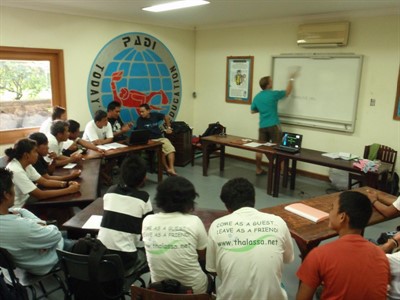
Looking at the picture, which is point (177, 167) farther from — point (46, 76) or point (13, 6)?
point (13, 6)

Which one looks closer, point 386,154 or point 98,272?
point 98,272

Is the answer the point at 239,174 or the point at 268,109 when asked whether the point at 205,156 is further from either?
the point at 268,109

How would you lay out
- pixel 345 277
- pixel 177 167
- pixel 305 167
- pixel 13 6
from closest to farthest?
pixel 345 277 → pixel 13 6 → pixel 305 167 → pixel 177 167

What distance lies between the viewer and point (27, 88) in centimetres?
495

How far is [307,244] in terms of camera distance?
2.12 metres

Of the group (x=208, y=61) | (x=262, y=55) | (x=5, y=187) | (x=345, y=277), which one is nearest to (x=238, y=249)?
(x=345, y=277)

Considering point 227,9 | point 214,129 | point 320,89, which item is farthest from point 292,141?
point 227,9

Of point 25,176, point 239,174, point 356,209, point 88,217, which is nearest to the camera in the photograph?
point 356,209

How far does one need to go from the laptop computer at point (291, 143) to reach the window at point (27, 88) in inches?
131

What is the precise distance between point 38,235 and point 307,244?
1619 mm

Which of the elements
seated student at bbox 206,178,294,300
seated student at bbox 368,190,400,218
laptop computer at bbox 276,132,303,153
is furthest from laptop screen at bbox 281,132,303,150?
seated student at bbox 206,178,294,300

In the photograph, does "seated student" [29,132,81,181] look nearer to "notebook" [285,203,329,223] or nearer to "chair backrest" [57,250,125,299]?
"chair backrest" [57,250,125,299]

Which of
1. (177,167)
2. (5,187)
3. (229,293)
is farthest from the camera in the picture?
(177,167)

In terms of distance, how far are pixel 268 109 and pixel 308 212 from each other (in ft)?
10.8
